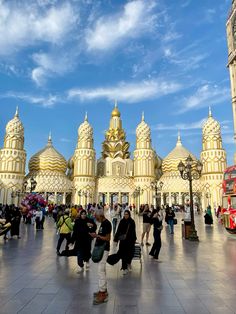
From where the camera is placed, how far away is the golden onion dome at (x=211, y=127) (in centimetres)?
5888

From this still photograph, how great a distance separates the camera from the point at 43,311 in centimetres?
424

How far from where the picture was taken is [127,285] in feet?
18.8

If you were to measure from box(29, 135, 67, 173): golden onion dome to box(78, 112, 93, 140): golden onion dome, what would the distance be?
26.9 ft

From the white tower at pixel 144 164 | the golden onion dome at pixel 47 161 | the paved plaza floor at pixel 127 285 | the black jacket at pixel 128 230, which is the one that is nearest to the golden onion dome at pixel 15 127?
the golden onion dome at pixel 47 161

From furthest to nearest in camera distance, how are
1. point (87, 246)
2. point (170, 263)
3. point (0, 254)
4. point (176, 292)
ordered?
point (0, 254)
point (170, 263)
point (87, 246)
point (176, 292)

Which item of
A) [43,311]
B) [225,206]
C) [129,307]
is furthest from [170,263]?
[225,206]

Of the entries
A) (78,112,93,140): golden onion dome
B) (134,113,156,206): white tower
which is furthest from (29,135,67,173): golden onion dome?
(134,113,156,206): white tower

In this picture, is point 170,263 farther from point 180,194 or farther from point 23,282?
point 180,194

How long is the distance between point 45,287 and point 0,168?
5516 centimetres

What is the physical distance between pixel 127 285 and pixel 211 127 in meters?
58.0

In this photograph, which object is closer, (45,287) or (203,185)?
(45,287)

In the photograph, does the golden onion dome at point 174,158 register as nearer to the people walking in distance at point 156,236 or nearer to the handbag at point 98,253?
the people walking in distance at point 156,236

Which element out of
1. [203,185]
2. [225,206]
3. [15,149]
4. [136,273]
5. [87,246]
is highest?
[15,149]

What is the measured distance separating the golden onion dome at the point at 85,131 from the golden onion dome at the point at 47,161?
820 centimetres
